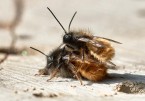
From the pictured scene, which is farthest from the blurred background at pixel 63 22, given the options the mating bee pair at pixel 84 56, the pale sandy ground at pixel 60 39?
the mating bee pair at pixel 84 56

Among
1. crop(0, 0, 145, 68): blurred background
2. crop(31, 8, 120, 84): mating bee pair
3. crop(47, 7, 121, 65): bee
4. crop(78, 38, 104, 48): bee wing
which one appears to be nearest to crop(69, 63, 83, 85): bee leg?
crop(31, 8, 120, 84): mating bee pair

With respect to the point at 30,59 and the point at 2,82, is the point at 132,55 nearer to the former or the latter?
the point at 30,59

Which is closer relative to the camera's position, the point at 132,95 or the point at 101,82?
the point at 132,95

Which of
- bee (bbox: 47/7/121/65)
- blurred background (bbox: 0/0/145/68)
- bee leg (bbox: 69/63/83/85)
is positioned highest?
blurred background (bbox: 0/0/145/68)

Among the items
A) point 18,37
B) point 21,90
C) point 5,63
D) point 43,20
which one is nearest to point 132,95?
point 21,90

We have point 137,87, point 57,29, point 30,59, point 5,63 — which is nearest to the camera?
point 137,87

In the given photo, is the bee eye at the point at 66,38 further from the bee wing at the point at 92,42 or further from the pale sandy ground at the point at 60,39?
the pale sandy ground at the point at 60,39

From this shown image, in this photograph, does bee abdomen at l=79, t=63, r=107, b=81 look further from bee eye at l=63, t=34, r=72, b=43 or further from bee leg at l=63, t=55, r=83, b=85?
bee eye at l=63, t=34, r=72, b=43
